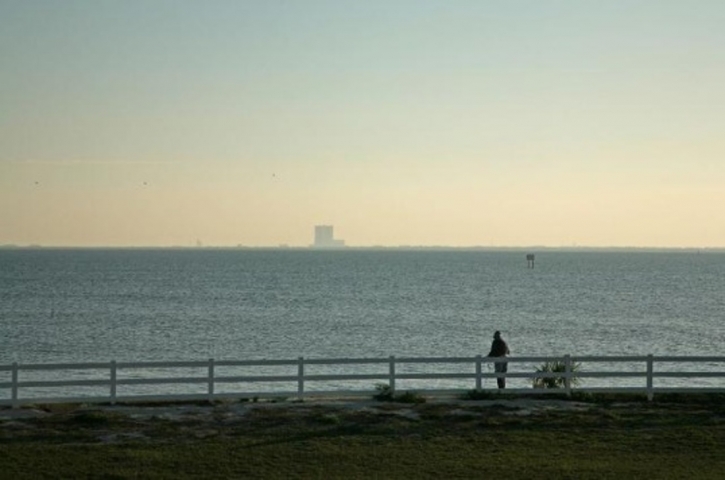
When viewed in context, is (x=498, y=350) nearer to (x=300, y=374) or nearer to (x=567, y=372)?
(x=567, y=372)

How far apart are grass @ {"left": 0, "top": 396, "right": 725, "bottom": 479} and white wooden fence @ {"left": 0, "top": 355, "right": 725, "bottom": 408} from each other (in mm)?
967

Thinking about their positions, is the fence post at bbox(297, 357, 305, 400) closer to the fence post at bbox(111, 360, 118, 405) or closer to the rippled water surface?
the fence post at bbox(111, 360, 118, 405)

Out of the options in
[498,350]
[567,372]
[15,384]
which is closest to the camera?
[15,384]

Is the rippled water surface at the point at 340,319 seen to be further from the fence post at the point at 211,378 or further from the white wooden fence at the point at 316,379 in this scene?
the fence post at the point at 211,378

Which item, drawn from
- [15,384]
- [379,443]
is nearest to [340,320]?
[15,384]

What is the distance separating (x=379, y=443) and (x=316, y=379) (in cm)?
518

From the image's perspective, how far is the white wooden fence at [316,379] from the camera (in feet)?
86.7

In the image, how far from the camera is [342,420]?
24.9 meters

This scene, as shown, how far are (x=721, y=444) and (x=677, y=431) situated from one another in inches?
54.9

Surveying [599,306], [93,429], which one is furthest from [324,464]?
[599,306]

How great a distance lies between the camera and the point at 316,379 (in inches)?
1086

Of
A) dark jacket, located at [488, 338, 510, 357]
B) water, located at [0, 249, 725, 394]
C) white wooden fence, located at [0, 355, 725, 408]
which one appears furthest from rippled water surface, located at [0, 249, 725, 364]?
dark jacket, located at [488, 338, 510, 357]

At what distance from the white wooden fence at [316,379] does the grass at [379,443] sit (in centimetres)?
97

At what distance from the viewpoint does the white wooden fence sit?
2642 cm
